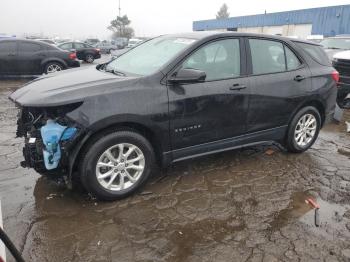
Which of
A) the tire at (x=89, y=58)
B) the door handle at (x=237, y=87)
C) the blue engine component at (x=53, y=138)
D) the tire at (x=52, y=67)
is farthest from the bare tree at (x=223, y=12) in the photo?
the blue engine component at (x=53, y=138)

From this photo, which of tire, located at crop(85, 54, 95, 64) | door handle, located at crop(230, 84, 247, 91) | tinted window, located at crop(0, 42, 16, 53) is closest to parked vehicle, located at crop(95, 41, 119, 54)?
tire, located at crop(85, 54, 95, 64)

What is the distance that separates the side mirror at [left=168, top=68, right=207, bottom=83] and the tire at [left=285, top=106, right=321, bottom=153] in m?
1.94

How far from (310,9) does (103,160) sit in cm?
3842

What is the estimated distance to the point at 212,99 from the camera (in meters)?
3.87

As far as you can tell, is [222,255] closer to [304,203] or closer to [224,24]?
[304,203]

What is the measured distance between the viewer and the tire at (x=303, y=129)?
484 centimetres

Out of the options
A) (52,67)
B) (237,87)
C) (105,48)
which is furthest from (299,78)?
(105,48)

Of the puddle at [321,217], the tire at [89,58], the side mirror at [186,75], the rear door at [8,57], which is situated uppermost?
the side mirror at [186,75]

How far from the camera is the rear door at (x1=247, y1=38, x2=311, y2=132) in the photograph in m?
4.28

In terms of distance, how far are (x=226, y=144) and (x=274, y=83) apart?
41.7 inches

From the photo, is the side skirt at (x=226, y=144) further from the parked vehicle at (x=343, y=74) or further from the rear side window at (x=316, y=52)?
the parked vehicle at (x=343, y=74)

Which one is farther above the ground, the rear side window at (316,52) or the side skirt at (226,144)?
the rear side window at (316,52)

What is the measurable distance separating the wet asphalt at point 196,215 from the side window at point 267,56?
130cm

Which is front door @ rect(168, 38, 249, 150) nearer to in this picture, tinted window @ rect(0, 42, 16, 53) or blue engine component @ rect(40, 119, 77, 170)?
blue engine component @ rect(40, 119, 77, 170)
